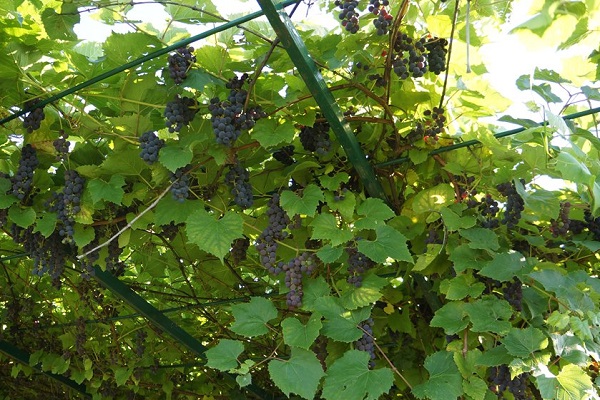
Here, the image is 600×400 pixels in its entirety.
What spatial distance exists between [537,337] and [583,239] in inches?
22.3

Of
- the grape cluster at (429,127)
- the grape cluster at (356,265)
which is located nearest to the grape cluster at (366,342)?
the grape cluster at (356,265)

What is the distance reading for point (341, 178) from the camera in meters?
2.43

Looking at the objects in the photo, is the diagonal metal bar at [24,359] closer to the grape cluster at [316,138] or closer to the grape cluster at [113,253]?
the grape cluster at [113,253]

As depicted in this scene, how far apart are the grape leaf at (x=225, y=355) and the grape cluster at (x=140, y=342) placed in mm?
1850

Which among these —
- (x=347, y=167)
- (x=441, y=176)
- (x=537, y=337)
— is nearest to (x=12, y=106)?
(x=347, y=167)

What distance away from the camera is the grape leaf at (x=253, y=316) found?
235 centimetres

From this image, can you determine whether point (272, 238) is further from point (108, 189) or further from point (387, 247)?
point (108, 189)

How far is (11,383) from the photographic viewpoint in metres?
5.00

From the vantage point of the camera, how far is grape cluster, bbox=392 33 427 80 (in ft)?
7.07

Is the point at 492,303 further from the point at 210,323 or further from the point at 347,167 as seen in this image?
the point at 210,323

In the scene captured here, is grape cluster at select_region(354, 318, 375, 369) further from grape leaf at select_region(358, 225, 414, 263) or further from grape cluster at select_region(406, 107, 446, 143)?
grape cluster at select_region(406, 107, 446, 143)

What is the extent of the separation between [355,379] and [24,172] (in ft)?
4.62

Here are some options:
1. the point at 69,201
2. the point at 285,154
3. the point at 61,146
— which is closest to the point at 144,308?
the point at 69,201

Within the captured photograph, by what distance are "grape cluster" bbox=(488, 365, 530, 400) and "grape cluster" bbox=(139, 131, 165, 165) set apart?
1297 millimetres
